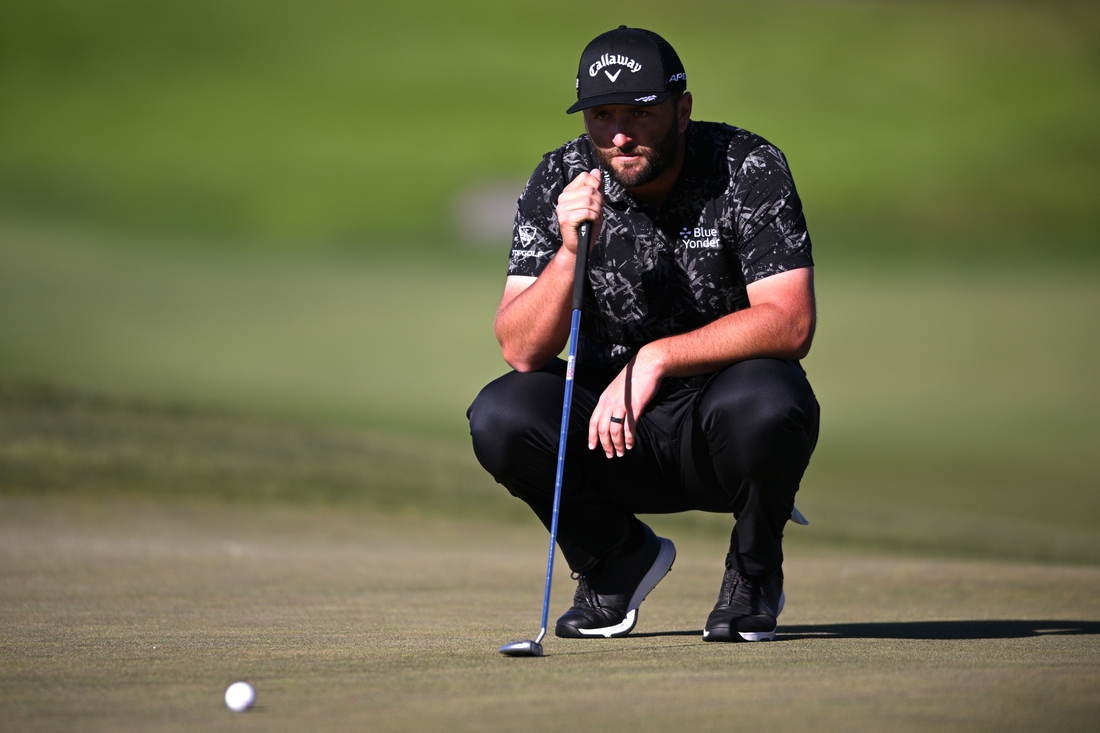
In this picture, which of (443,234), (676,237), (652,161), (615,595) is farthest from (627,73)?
(443,234)

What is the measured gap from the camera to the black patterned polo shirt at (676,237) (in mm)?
2754

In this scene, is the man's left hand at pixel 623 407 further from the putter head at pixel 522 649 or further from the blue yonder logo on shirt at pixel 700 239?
the putter head at pixel 522 649

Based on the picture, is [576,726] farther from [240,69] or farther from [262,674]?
[240,69]

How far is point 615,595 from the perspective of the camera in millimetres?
2859

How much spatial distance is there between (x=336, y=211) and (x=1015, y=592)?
14.8 meters

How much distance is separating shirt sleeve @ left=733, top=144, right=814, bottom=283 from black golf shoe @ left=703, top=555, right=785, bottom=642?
0.62m

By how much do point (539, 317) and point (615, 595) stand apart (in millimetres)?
626

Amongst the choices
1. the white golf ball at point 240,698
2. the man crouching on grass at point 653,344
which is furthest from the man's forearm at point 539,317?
the white golf ball at point 240,698

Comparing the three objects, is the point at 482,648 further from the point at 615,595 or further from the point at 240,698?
the point at 240,698

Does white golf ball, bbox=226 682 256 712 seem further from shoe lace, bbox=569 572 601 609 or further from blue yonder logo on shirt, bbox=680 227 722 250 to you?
blue yonder logo on shirt, bbox=680 227 722 250

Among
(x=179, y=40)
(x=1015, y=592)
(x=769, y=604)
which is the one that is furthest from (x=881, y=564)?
(x=179, y=40)

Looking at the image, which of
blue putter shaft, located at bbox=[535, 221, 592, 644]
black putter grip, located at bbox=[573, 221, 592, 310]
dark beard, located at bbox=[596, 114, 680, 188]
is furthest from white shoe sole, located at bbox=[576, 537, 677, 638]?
dark beard, located at bbox=[596, 114, 680, 188]

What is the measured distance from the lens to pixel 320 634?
2664 mm

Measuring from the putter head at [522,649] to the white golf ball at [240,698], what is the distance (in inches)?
22.3
